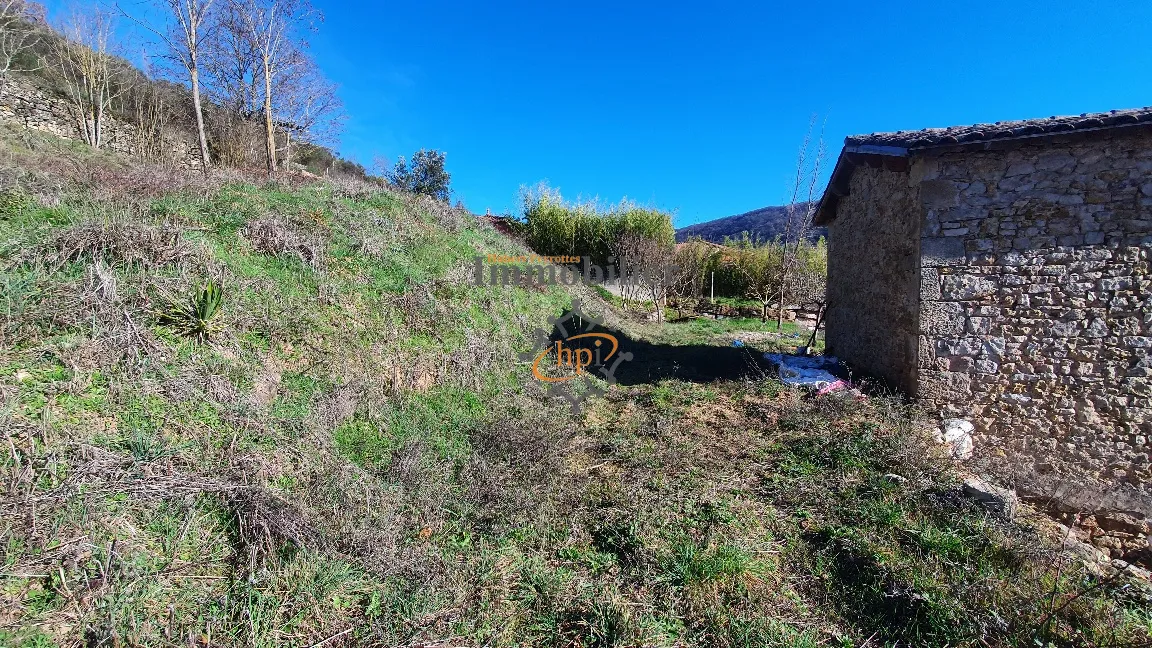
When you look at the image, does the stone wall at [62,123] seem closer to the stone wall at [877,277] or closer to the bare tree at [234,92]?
the bare tree at [234,92]

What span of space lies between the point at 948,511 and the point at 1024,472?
6.27 feet

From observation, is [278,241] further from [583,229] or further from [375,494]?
[583,229]

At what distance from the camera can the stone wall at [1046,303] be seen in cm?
432

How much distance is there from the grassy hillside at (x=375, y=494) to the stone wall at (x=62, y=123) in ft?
24.5

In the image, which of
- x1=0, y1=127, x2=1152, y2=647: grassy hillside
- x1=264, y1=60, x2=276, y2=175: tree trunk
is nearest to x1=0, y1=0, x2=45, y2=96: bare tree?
x1=264, y1=60, x2=276, y2=175: tree trunk

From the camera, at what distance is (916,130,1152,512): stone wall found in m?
4.32

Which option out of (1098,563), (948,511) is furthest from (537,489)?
(1098,563)

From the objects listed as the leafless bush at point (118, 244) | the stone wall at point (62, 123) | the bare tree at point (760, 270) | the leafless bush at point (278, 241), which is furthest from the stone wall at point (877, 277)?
the stone wall at point (62, 123)

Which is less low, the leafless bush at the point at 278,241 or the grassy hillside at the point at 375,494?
the leafless bush at the point at 278,241

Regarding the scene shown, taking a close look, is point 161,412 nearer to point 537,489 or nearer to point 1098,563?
point 537,489

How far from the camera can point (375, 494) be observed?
3037 millimetres

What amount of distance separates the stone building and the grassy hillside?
3.47 ft

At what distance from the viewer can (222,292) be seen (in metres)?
3.73

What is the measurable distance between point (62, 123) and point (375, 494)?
15.0 metres
